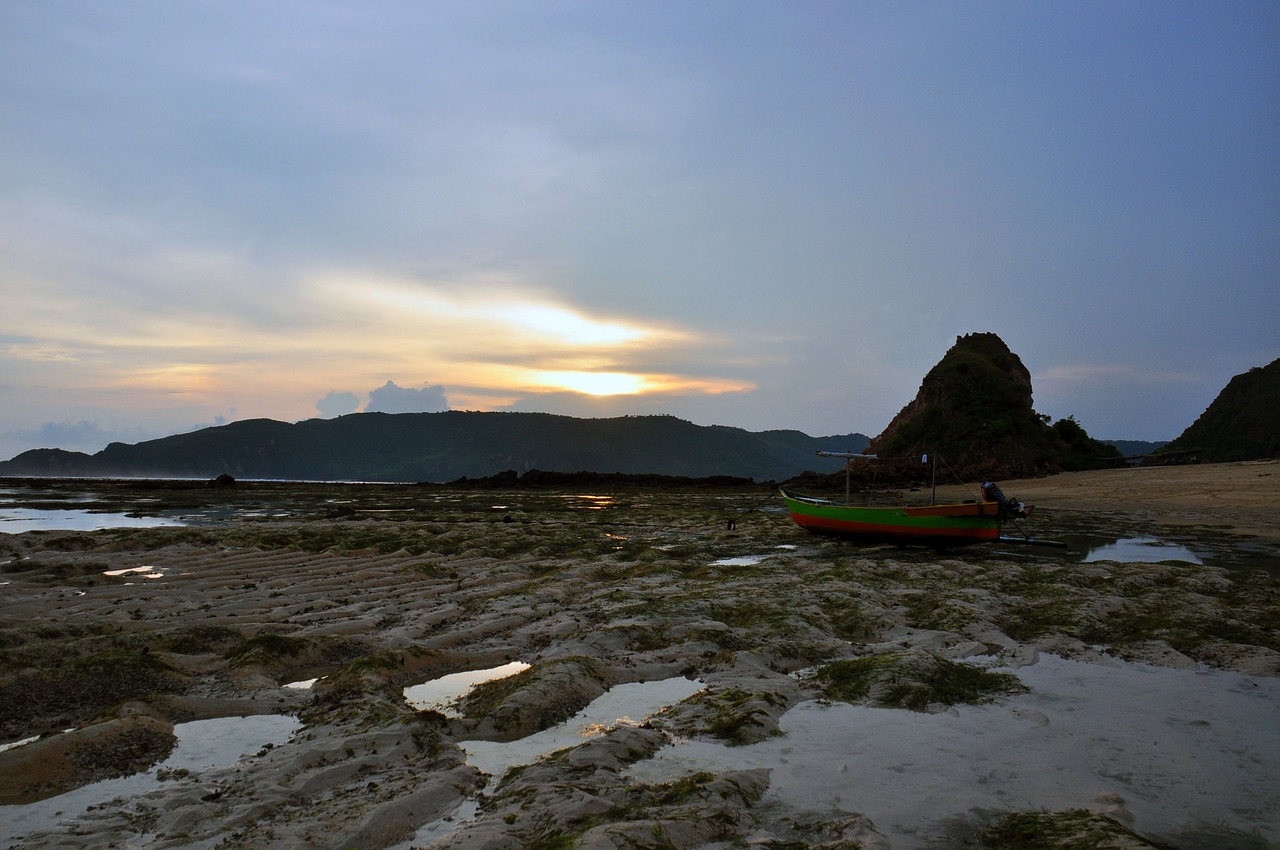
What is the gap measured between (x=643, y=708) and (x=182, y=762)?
4.53 m

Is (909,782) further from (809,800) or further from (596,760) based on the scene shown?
(596,760)

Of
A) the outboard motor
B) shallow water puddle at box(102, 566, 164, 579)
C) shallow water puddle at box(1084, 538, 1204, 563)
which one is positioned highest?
the outboard motor

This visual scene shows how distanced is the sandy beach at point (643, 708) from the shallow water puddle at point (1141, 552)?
142 inches

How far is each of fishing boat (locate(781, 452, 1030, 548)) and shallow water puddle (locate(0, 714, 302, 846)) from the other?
72.0 feet

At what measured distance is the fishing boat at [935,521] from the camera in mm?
23234

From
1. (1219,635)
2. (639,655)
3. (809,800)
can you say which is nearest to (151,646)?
(639,655)

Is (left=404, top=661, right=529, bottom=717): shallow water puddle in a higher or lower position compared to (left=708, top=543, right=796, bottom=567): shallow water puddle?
higher

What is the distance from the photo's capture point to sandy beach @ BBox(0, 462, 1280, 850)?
4.96 metres

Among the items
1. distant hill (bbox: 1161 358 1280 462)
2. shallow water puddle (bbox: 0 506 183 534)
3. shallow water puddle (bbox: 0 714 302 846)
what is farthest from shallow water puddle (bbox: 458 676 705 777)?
distant hill (bbox: 1161 358 1280 462)

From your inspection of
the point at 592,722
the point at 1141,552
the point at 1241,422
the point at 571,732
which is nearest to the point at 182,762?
the point at 571,732

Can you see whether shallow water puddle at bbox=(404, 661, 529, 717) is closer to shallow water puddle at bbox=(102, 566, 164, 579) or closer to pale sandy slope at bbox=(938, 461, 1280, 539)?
shallow water puddle at bbox=(102, 566, 164, 579)

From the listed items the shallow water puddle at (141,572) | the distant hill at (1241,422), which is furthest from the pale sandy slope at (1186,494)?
the distant hill at (1241,422)

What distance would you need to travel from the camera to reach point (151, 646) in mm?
9219

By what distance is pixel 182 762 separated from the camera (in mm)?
6031
